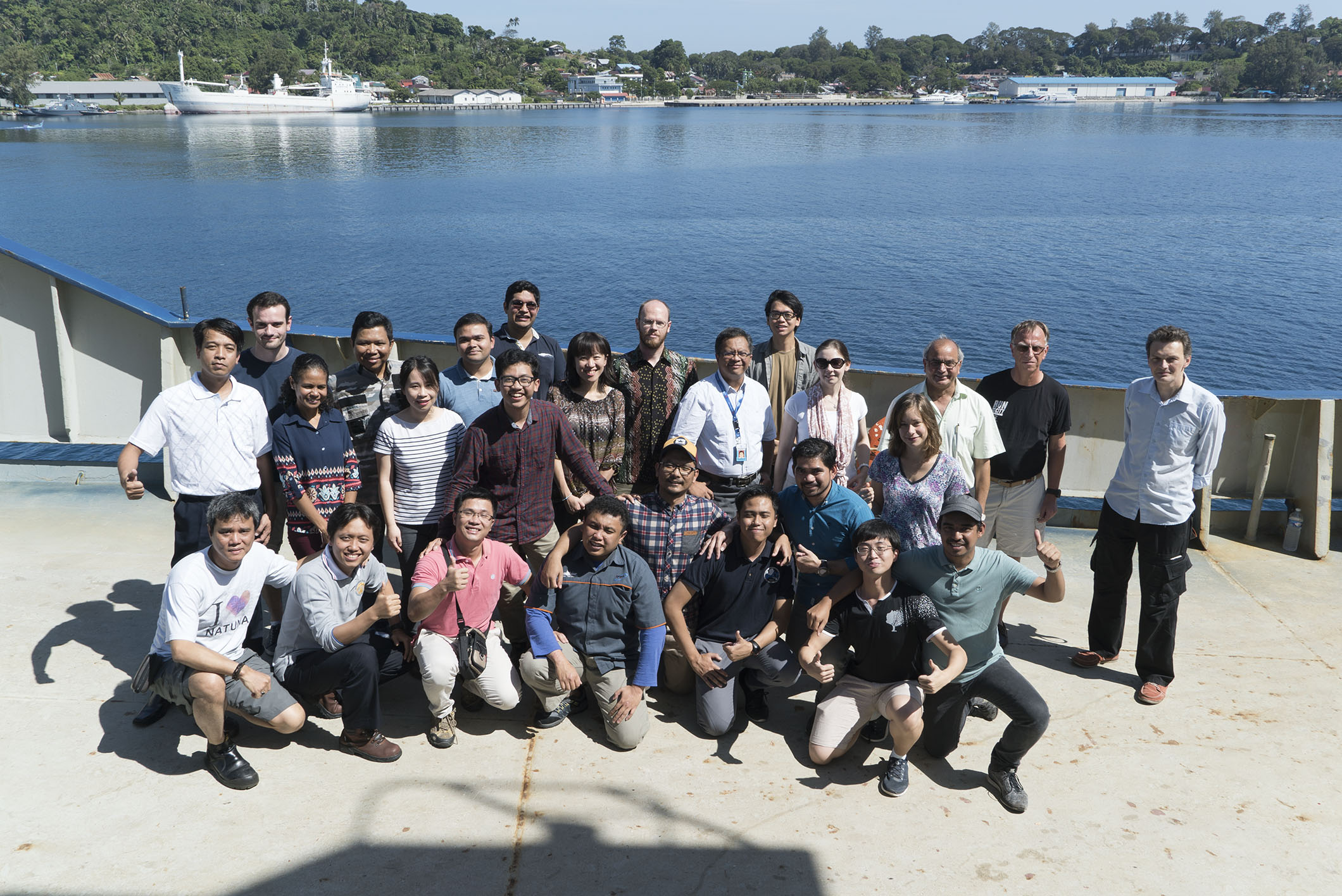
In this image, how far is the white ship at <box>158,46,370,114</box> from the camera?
386 ft

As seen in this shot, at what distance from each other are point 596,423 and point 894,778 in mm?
2378

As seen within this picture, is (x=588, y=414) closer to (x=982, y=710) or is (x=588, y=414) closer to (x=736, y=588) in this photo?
(x=736, y=588)

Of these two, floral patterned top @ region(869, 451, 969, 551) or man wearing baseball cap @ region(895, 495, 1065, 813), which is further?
floral patterned top @ region(869, 451, 969, 551)

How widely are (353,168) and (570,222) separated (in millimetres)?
26720

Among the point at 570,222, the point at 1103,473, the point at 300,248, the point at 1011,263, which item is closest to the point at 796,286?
the point at 1011,263

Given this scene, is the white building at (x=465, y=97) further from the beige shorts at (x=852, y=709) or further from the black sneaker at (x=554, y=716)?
the beige shorts at (x=852, y=709)

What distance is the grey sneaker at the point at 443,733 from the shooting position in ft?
14.3

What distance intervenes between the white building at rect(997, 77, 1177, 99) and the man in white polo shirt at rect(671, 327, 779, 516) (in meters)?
191

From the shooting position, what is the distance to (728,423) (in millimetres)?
5090

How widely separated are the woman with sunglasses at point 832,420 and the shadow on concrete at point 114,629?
3.72m

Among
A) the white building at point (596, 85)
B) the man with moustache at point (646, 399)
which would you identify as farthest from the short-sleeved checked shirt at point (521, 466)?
the white building at point (596, 85)

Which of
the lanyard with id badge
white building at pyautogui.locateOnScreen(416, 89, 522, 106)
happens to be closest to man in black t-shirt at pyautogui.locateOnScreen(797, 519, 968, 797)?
the lanyard with id badge

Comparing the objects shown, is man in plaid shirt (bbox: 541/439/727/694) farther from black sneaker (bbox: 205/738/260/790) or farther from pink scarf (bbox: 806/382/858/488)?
black sneaker (bbox: 205/738/260/790)

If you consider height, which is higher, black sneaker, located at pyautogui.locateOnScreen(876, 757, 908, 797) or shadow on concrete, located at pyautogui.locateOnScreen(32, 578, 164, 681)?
black sneaker, located at pyautogui.locateOnScreen(876, 757, 908, 797)
